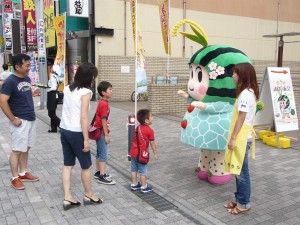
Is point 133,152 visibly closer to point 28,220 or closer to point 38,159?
point 28,220

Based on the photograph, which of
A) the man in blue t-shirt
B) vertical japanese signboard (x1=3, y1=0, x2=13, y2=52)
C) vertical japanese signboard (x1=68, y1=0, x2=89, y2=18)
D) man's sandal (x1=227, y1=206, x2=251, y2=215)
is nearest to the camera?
man's sandal (x1=227, y1=206, x2=251, y2=215)

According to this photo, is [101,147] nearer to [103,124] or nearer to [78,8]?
[103,124]

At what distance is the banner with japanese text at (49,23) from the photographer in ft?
40.6

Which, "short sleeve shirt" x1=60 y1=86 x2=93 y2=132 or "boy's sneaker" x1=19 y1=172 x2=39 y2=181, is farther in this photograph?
Answer: "boy's sneaker" x1=19 y1=172 x2=39 y2=181

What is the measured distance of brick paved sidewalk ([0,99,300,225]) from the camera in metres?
3.70

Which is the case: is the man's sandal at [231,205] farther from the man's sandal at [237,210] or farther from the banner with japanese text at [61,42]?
the banner with japanese text at [61,42]

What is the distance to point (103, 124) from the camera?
4488mm

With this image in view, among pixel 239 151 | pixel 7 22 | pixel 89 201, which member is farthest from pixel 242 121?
pixel 7 22

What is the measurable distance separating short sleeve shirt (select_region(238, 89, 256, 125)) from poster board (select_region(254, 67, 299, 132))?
3.40 metres

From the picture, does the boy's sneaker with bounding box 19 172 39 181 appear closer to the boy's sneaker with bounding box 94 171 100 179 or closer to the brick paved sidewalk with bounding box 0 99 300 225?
the brick paved sidewalk with bounding box 0 99 300 225

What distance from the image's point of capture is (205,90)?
453cm

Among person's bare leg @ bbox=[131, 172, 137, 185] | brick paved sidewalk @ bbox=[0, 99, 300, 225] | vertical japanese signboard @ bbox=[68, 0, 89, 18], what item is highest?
vertical japanese signboard @ bbox=[68, 0, 89, 18]

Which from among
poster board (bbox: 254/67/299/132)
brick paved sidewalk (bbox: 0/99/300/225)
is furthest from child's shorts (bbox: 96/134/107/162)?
poster board (bbox: 254/67/299/132)

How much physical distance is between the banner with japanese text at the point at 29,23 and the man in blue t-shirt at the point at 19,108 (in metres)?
10.5
